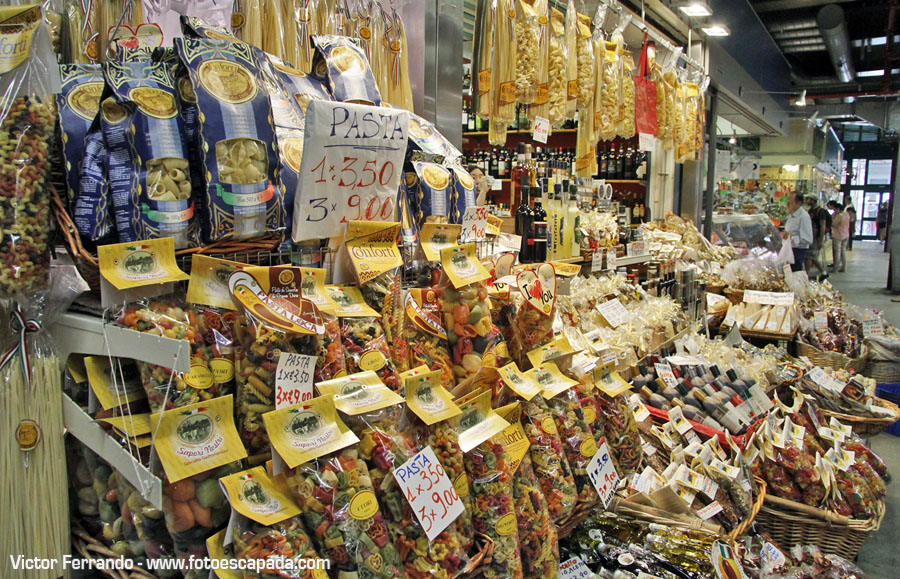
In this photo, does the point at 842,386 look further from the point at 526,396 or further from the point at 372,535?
the point at 372,535

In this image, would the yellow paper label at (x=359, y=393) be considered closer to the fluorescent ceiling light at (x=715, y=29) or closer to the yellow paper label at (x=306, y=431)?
the yellow paper label at (x=306, y=431)

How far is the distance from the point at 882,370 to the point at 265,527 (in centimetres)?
505

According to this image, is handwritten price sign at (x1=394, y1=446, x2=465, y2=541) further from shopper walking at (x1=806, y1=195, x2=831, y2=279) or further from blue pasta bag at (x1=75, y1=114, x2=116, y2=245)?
shopper walking at (x1=806, y1=195, x2=831, y2=279)

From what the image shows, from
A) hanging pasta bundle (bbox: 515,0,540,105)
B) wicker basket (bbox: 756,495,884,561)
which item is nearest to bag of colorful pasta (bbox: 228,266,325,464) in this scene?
wicker basket (bbox: 756,495,884,561)

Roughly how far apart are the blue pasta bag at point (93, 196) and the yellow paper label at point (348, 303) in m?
0.44

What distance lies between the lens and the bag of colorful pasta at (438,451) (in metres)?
1.13

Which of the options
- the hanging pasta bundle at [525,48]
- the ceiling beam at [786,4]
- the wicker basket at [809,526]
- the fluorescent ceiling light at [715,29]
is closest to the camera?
the wicker basket at [809,526]

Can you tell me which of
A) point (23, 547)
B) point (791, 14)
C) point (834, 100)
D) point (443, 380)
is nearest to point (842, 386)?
point (443, 380)

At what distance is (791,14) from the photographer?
10.8m

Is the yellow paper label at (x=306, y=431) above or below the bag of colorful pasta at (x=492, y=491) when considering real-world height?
above

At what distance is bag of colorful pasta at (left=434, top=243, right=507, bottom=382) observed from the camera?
1556 mm

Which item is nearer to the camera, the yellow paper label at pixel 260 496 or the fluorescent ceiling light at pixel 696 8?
the yellow paper label at pixel 260 496

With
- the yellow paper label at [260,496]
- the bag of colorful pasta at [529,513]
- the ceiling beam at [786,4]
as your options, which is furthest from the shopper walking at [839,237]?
the yellow paper label at [260,496]

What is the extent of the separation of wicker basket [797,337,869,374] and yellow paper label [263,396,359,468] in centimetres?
409
